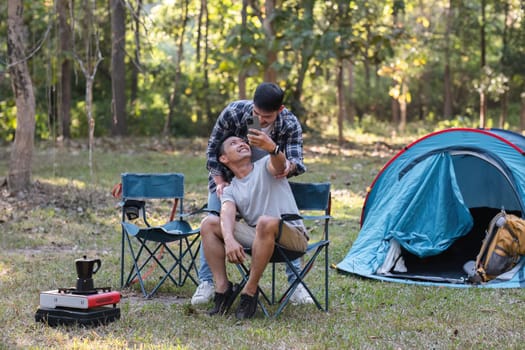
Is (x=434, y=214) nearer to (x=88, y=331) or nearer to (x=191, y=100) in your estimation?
(x=88, y=331)

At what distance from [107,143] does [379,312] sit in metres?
11.7

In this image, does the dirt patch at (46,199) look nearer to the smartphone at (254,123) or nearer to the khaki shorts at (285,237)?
the khaki shorts at (285,237)

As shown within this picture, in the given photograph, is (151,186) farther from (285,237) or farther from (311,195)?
(285,237)

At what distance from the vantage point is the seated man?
165 inches

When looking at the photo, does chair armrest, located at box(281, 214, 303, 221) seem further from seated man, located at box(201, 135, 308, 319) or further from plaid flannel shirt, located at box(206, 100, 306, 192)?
plaid flannel shirt, located at box(206, 100, 306, 192)

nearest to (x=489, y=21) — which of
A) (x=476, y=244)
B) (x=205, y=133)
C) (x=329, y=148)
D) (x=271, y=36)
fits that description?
(x=329, y=148)

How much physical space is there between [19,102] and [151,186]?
4.29 meters

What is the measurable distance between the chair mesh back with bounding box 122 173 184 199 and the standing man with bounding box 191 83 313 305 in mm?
613

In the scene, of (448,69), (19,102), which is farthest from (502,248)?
(448,69)

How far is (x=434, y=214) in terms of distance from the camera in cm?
611

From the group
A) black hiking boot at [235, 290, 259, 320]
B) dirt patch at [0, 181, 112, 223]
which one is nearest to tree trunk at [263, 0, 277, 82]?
dirt patch at [0, 181, 112, 223]

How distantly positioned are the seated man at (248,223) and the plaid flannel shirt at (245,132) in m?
0.10

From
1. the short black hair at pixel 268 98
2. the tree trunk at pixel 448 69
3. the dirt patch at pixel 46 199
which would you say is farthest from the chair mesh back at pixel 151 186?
the tree trunk at pixel 448 69

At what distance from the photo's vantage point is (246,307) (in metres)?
4.24
